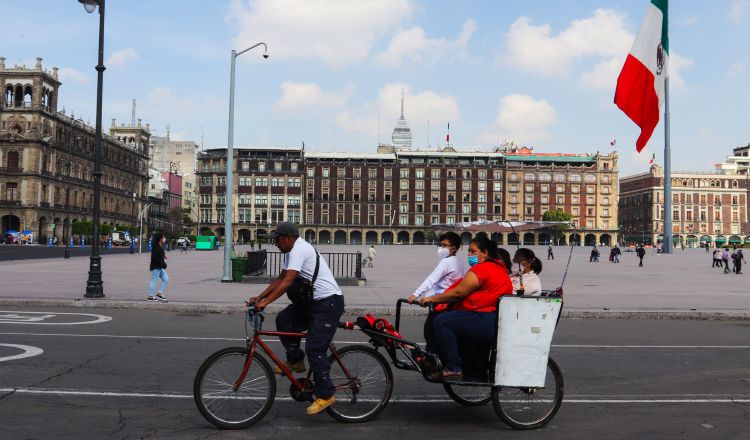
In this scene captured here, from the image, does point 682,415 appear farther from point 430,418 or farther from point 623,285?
point 623,285

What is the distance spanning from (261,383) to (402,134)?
17437cm

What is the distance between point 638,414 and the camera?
621 centimetres

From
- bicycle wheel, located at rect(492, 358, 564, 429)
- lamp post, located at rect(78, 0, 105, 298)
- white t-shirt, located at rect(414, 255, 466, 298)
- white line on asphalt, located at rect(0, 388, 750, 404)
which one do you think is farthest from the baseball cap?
lamp post, located at rect(78, 0, 105, 298)

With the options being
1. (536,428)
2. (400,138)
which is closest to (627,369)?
(536,428)

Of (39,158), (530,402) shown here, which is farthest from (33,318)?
(39,158)

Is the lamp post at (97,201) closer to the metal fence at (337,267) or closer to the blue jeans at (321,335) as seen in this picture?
the metal fence at (337,267)

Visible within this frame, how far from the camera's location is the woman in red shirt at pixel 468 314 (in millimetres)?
5727

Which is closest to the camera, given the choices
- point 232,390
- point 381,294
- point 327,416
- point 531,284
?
point 232,390

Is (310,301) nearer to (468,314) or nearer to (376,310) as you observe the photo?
(468,314)

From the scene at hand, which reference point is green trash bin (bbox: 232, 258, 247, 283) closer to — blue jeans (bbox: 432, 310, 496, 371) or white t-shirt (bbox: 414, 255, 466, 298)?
white t-shirt (bbox: 414, 255, 466, 298)

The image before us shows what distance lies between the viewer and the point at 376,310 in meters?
14.4

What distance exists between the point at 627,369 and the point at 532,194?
423ft

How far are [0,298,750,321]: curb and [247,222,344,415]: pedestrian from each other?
8.60 metres

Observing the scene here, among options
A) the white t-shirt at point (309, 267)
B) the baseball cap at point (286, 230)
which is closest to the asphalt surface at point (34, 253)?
the baseball cap at point (286, 230)
